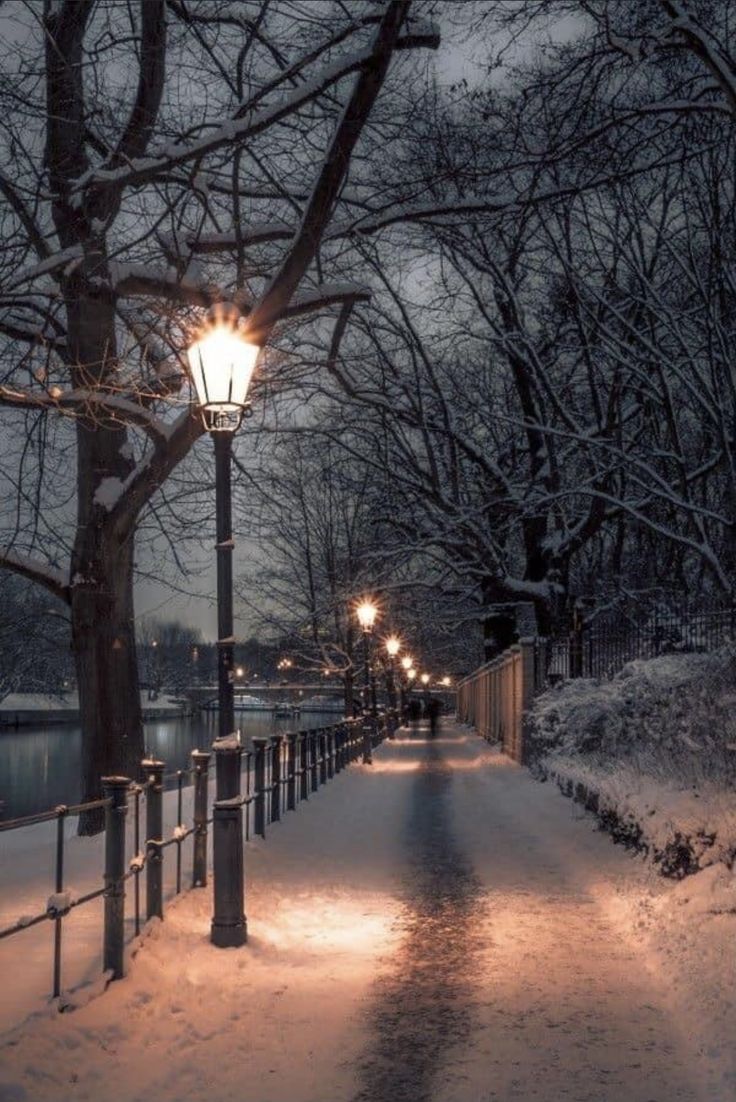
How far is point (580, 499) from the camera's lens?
32281 mm

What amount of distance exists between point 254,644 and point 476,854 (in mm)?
42644

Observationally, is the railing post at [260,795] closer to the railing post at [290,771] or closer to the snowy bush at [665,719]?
the railing post at [290,771]

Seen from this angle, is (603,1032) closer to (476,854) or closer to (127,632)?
(476,854)

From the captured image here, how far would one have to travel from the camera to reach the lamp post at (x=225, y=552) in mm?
7914

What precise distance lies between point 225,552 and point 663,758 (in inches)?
227

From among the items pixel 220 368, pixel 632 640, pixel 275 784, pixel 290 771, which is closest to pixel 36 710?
pixel 290 771

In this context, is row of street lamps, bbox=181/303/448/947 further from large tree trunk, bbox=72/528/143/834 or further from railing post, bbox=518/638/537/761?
railing post, bbox=518/638/537/761

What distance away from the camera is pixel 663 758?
1185 cm

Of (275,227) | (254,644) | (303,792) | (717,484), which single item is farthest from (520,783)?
(254,644)

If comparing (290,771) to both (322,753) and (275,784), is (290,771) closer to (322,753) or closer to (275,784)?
(275,784)

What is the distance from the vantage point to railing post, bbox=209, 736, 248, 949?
772 centimetres

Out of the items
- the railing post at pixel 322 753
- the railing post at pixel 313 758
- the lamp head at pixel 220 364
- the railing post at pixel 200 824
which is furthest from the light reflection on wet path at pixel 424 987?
the railing post at pixel 322 753

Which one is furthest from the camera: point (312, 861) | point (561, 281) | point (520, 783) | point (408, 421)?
point (408, 421)

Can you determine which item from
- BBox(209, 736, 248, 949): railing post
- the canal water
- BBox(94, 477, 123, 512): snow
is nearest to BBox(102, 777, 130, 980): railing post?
BBox(209, 736, 248, 949): railing post
